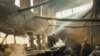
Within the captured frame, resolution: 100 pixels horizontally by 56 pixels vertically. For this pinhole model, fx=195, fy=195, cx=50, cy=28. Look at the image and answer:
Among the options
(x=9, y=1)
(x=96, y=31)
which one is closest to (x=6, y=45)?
(x=9, y=1)

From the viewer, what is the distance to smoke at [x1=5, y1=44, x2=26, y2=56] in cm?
533

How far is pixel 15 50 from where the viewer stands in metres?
5.58

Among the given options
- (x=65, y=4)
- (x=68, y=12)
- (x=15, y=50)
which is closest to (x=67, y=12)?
(x=68, y=12)

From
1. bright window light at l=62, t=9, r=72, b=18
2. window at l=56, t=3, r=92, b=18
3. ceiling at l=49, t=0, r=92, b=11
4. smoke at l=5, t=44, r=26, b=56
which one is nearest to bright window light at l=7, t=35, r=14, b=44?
smoke at l=5, t=44, r=26, b=56

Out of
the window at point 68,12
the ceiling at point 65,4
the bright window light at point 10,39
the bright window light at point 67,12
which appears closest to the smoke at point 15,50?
the bright window light at point 10,39

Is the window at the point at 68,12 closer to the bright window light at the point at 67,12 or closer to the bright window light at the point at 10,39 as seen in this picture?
the bright window light at the point at 67,12

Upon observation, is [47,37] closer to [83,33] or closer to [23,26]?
[23,26]

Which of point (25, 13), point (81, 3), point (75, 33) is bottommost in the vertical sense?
point (75, 33)

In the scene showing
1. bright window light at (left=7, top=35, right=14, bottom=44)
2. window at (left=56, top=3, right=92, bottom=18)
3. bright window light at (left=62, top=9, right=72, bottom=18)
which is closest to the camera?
bright window light at (left=7, top=35, right=14, bottom=44)

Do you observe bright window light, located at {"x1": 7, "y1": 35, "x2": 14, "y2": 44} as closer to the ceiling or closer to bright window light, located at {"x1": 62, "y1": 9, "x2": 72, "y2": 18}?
the ceiling

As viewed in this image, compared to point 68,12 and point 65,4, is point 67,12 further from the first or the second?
point 65,4

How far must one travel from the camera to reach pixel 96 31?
10.8 m

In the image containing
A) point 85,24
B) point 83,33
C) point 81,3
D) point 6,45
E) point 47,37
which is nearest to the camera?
point 6,45

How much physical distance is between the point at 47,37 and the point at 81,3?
15.6ft
